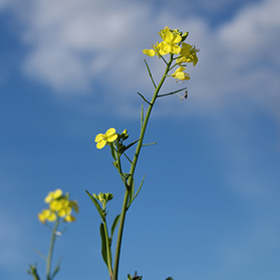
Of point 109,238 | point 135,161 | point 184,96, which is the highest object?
point 184,96

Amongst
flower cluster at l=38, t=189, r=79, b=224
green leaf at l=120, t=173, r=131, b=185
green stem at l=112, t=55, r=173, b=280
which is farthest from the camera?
green leaf at l=120, t=173, r=131, b=185

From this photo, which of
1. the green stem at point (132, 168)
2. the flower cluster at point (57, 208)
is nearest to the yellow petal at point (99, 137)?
the green stem at point (132, 168)

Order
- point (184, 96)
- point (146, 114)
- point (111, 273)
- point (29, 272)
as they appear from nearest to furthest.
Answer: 1. point (29, 272)
2. point (111, 273)
3. point (146, 114)
4. point (184, 96)

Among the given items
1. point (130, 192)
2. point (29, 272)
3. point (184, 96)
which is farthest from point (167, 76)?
point (29, 272)

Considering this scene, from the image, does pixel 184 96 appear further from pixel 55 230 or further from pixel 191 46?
pixel 55 230

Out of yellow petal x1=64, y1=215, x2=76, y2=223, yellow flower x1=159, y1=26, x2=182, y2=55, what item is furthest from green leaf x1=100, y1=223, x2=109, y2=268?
yellow flower x1=159, y1=26, x2=182, y2=55

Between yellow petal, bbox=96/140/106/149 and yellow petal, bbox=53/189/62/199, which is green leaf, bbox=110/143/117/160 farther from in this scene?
yellow petal, bbox=53/189/62/199

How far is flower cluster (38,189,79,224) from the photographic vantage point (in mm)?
1253

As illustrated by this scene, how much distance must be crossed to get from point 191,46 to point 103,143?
0.83 m

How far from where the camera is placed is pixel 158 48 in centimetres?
224

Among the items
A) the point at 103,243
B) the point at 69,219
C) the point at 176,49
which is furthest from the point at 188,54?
the point at 69,219

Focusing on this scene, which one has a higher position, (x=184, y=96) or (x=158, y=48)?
(x=158, y=48)

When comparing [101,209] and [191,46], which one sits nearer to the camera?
[101,209]

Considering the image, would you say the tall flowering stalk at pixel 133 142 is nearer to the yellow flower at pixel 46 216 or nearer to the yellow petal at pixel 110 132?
the yellow petal at pixel 110 132
